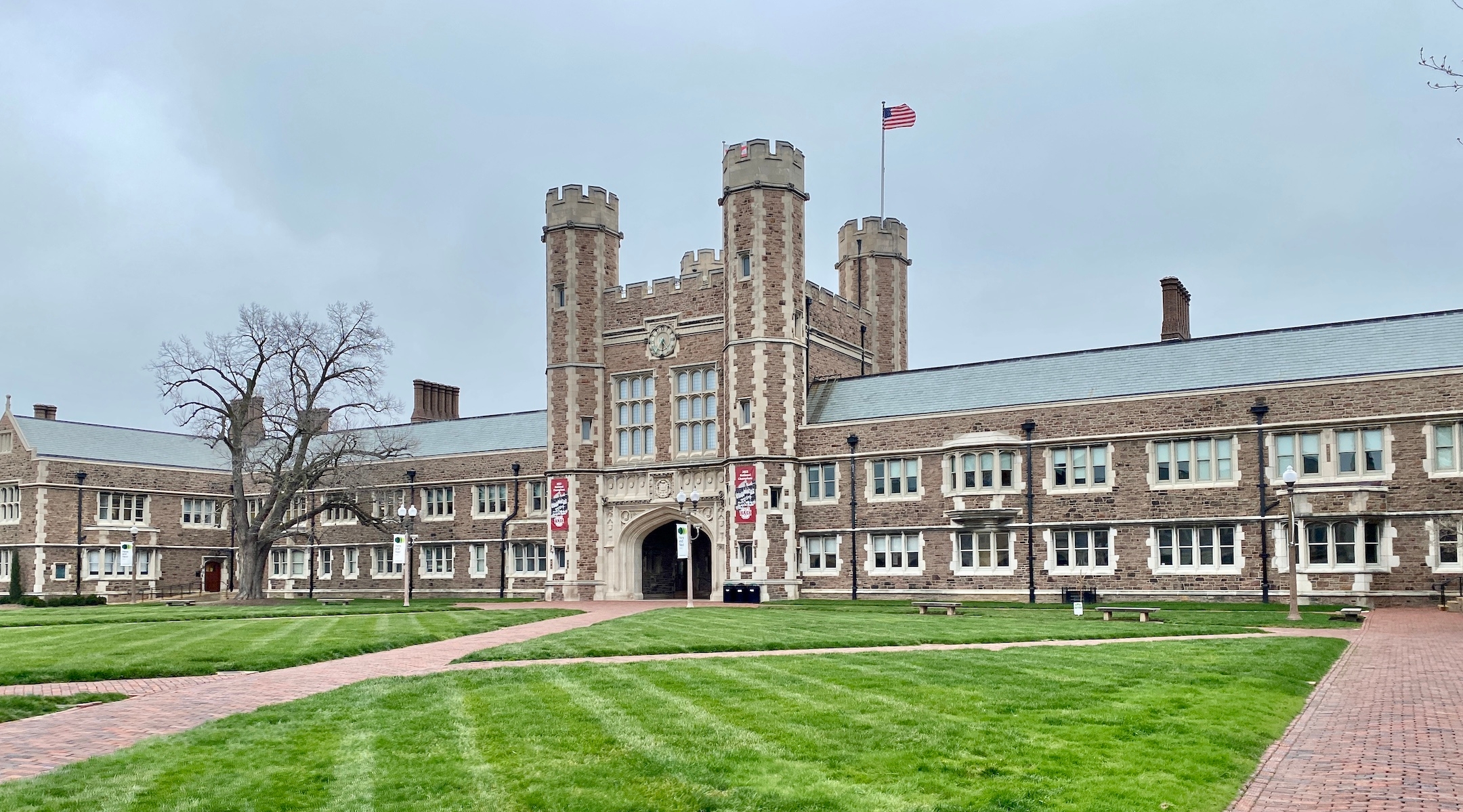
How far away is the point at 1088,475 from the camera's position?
36.0m

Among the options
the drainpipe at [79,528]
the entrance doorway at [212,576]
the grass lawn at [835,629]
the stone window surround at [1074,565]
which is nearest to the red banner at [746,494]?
the grass lawn at [835,629]

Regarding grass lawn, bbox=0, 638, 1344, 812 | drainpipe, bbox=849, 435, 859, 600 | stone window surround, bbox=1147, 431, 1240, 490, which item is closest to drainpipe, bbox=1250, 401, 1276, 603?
stone window surround, bbox=1147, 431, 1240, 490

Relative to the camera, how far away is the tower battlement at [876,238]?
51.4 meters

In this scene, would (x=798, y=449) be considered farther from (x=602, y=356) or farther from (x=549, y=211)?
(x=549, y=211)

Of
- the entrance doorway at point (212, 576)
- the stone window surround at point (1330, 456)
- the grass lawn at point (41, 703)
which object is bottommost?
the entrance doorway at point (212, 576)

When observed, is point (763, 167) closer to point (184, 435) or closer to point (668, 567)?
point (668, 567)

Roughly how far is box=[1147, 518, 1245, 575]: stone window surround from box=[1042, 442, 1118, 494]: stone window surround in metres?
1.75

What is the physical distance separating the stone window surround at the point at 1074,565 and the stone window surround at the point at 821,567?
719 centimetres

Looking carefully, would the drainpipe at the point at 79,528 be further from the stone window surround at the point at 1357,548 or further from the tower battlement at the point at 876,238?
the stone window surround at the point at 1357,548

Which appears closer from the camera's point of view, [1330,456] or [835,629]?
[835,629]

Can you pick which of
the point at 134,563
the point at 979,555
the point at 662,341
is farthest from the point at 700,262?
the point at 134,563

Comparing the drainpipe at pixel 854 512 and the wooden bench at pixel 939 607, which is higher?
the drainpipe at pixel 854 512

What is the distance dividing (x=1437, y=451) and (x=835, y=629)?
1806 cm

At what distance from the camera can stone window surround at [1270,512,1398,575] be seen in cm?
3116
